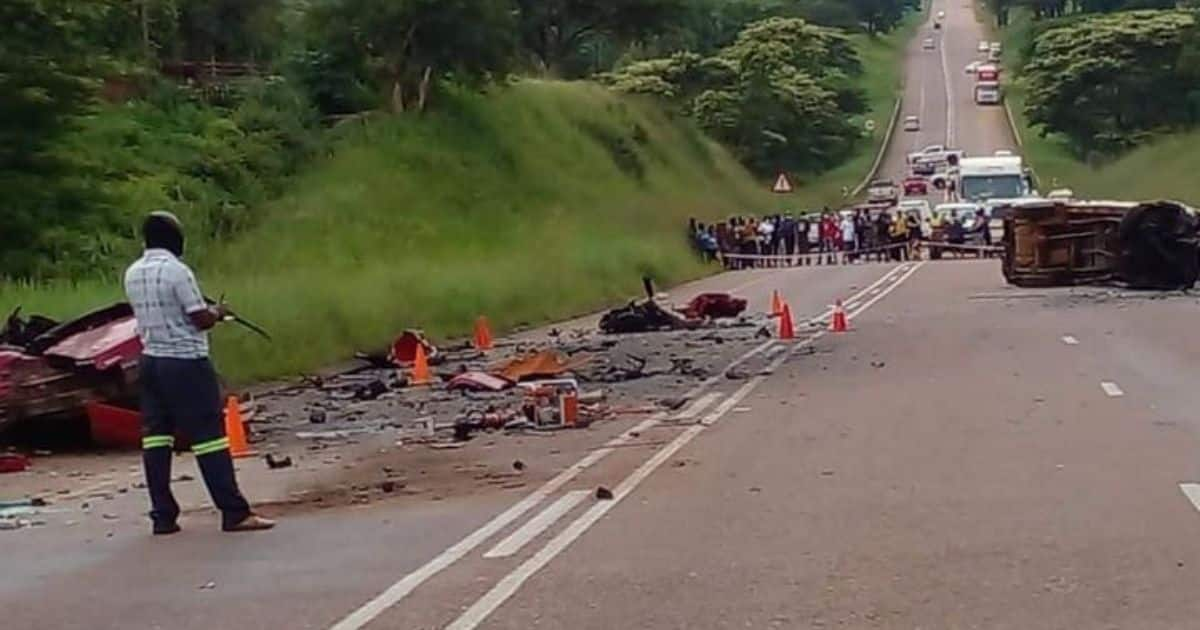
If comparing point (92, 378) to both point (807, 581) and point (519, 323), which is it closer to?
point (807, 581)

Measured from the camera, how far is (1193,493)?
41.9ft

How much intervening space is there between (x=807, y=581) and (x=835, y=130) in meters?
94.9

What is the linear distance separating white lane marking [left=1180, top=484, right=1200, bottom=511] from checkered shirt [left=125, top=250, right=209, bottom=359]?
5.73m

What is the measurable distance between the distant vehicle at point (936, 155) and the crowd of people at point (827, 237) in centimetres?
2516

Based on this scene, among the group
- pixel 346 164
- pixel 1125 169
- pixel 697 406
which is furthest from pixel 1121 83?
pixel 697 406

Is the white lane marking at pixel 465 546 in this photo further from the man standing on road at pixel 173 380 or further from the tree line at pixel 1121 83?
the tree line at pixel 1121 83

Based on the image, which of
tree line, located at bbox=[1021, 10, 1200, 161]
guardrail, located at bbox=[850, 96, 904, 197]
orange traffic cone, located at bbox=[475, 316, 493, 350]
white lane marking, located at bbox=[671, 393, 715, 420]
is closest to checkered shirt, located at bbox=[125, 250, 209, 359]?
white lane marking, located at bbox=[671, 393, 715, 420]

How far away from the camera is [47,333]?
1964 cm

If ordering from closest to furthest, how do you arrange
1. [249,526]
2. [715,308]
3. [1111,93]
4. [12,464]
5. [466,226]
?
[249,526]
[12,464]
[715,308]
[466,226]
[1111,93]

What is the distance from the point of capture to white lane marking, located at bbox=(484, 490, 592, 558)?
37.9 feet

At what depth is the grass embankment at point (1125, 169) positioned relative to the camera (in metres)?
78.9

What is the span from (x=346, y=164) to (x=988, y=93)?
242 ft

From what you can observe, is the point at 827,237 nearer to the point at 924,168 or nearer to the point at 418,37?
the point at 418,37

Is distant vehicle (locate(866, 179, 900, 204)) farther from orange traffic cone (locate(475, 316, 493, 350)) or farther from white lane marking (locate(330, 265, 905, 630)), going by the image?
white lane marking (locate(330, 265, 905, 630))
